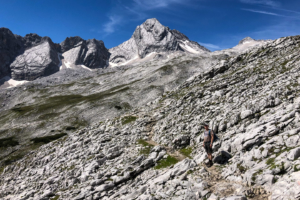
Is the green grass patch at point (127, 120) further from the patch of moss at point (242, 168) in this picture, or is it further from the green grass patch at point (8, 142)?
the green grass patch at point (8, 142)

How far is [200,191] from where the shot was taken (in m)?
11.8

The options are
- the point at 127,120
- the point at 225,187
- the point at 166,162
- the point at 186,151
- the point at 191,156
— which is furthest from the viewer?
the point at 127,120

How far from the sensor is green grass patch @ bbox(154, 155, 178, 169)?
18.9 metres

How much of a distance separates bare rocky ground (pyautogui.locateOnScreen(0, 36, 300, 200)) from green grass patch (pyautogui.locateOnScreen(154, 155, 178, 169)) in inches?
4.2

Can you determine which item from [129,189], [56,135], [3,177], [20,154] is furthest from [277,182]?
[56,135]

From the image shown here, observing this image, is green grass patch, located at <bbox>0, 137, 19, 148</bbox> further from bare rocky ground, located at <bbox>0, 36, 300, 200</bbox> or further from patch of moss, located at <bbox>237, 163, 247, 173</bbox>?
patch of moss, located at <bbox>237, 163, 247, 173</bbox>

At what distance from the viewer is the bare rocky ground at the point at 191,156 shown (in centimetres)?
1155

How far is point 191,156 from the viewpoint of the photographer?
19.9 m

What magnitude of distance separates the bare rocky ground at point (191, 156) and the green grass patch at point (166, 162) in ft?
0.35

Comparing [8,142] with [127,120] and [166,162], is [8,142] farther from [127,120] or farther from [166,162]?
[166,162]

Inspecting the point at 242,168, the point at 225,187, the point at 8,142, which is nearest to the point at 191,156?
the point at 242,168

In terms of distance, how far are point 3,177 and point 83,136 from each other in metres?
16.2

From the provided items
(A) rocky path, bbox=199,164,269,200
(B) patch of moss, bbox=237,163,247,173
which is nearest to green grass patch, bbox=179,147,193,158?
(A) rocky path, bbox=199,164,269,200

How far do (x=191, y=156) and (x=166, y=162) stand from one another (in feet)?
9.22
